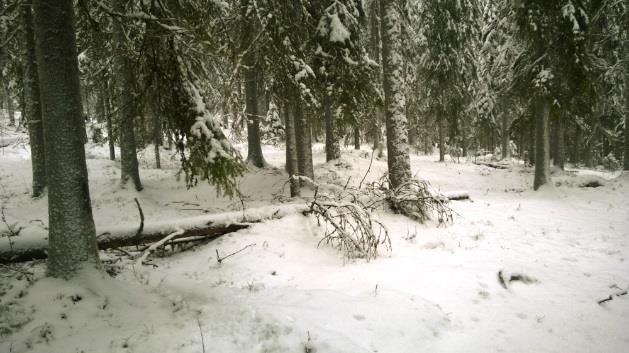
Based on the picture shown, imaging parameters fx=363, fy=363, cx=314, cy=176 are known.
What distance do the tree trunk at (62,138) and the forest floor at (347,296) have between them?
424 mm

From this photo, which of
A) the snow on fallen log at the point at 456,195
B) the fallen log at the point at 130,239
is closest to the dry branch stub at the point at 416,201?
the snow on fallen log at the point at 456,195

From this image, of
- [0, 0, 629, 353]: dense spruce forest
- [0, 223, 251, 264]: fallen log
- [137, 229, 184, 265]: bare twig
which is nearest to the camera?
[0, 0, 629, 353]: dense spruce forest

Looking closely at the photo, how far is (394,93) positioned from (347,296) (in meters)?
5.84

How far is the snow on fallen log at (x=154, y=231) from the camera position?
18.7ft

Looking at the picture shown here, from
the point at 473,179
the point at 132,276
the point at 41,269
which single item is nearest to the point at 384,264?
the point at 132,276

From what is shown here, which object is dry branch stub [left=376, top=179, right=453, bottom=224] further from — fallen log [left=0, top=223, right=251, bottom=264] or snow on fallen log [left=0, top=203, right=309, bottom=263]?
fallen log [left=0, top=223, right=251, bottom=264]

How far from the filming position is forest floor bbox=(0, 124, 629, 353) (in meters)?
3.95

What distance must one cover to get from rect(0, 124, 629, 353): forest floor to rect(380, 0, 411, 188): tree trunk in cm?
132

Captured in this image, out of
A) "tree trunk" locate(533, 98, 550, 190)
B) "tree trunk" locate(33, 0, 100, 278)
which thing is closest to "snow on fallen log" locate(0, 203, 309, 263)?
"tree trunk" locate(33, 0, 100, 278)

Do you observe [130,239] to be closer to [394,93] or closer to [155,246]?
[155,246]

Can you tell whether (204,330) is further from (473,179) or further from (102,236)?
(473,179)

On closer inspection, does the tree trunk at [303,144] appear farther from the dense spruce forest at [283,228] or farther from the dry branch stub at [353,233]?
the dry branch stub at [353,233]

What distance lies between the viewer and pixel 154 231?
22.0ft

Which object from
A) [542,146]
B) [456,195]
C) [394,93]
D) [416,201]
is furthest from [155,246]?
[542,146]
